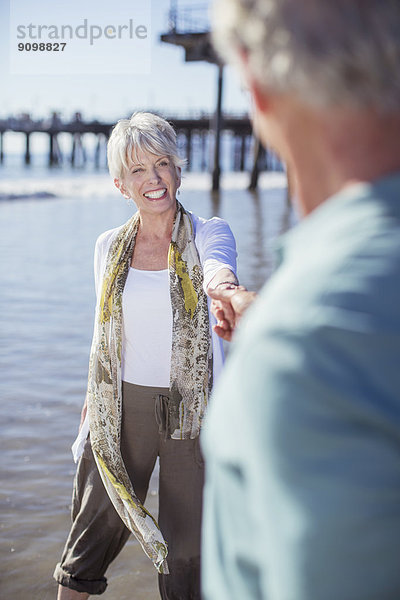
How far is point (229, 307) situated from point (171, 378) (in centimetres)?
66

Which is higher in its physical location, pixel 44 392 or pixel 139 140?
pixel 139 140

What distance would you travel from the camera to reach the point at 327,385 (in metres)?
0.78

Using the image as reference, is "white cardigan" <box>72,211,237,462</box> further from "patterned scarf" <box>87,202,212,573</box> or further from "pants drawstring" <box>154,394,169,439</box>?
"pants drawstring" <box>154,394,169,439</box>

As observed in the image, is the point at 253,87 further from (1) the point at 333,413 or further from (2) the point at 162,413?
(2) the point at 162,413

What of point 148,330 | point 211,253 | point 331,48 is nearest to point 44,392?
point 148,330

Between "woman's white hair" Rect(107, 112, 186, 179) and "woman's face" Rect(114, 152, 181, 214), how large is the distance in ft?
0.08

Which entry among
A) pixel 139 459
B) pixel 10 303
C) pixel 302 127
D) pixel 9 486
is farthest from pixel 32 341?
pixel 302 127

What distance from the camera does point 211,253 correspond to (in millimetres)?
2596

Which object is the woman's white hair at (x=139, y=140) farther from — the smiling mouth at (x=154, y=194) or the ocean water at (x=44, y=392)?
the ocean water at (x=44, y=392)

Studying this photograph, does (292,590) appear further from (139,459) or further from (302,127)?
(139,459)

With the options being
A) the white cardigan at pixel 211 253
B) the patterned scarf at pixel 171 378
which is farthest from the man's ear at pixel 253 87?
the patterned scarf at pixel 171 378

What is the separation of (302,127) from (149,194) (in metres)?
1.93

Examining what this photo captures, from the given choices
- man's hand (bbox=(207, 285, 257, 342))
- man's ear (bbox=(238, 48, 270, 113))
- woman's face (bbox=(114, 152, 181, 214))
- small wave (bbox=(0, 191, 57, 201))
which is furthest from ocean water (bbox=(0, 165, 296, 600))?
small wave (bbox=(0, 191, 57, 201))

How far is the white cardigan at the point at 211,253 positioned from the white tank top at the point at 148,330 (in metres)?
0.18
